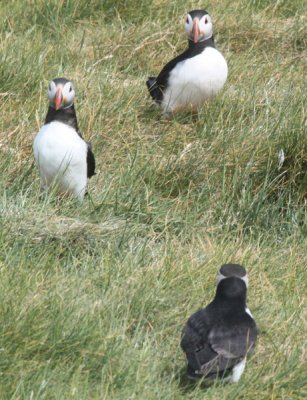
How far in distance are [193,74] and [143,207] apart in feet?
6.13

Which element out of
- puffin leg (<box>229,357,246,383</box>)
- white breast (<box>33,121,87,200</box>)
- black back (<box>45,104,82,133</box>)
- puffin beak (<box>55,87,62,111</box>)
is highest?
puffin leg (<box>229,357,246,383</box>)

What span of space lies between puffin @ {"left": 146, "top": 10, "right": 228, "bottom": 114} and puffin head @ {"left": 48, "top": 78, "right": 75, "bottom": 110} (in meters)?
1.21

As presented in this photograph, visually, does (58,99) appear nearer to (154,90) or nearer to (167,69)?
(154,90)

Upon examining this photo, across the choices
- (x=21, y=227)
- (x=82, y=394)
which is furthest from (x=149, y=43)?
(x=82, y=394)

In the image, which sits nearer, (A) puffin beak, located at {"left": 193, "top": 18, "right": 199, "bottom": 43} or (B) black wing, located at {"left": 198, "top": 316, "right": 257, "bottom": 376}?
(B) black wing, located at {"left": 198, "top": 316, "right": 257, "bottom": 376}

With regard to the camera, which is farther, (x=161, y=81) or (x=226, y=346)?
(x=161, y=81)

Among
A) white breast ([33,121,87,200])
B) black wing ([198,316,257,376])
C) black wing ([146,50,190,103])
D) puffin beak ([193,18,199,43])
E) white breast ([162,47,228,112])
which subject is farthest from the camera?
puffin beak ([193,18,199,43])

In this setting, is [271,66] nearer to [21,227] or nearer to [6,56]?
[6,56]

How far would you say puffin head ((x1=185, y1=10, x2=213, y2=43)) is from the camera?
8258 millimetres

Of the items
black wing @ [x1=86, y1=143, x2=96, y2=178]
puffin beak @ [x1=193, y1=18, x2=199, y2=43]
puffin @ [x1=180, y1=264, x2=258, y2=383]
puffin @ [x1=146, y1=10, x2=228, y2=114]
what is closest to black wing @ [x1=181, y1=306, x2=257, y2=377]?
puffin @ [x1=180, y1=264, x2=258, y2=383]

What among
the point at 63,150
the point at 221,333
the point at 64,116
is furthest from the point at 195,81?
the point at 221,333

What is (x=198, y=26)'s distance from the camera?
826 cm

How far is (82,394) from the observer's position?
460cm

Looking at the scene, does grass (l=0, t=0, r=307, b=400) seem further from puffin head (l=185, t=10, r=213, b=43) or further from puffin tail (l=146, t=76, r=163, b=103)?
puffin head (l=185, t=10, r=213, b=43)
